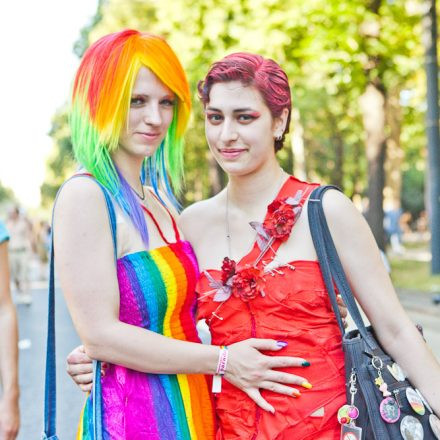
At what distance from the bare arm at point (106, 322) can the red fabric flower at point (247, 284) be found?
5.5 inches

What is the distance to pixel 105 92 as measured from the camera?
236 centimetres

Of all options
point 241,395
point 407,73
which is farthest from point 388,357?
point 407,73

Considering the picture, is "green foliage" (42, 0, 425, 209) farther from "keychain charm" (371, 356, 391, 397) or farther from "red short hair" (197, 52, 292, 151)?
"keychain charm" (371, 356, 391, 397)

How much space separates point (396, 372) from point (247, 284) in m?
0.49

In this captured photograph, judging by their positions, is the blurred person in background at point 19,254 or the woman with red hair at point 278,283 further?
the blurred person in background at point 19,254

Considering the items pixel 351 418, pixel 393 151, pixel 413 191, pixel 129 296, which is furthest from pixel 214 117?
pixel 413 191

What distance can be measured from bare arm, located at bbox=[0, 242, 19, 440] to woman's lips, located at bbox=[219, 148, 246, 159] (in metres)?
0.87

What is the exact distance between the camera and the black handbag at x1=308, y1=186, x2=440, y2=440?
84.0 inches

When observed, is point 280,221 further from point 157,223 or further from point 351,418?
point 351,418

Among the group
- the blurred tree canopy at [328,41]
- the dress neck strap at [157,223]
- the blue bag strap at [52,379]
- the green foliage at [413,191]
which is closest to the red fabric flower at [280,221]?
the dress neck strap at [157,223]

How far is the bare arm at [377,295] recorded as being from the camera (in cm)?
226

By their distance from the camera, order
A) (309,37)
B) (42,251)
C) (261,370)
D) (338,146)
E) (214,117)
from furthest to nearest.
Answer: (338,146)
(42,251)
(309,37)
(214,117)
(261,370)

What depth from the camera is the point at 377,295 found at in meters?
2.29

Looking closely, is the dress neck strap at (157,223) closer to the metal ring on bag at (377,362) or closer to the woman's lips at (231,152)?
the woman's lips at (231,152)
